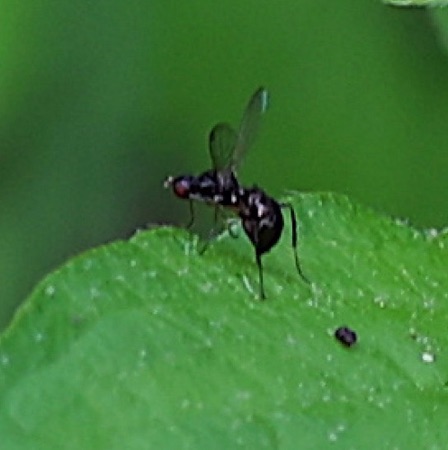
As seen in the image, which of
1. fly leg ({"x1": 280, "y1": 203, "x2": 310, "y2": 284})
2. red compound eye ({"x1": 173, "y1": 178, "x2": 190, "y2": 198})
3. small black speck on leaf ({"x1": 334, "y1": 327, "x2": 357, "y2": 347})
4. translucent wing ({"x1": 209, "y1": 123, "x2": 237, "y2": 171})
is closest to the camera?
small black speck on leaf ({"x1": 334, "y1": 327, "x2": 357, "y2": 347})

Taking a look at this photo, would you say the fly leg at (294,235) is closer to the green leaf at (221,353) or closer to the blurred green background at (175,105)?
the green leaf at (221,353)

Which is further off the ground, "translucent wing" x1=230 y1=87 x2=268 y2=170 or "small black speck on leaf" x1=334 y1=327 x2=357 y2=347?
"translucent wing" x1=230 y1=87 x2=268 y2=170

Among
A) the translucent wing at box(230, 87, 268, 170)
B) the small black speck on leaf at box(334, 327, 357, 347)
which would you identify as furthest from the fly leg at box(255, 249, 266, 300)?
the translucent wing at box(230, 87, 268, 170)

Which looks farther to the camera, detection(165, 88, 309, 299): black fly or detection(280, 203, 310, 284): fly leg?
detection(165, 88, 309, 299): black fly

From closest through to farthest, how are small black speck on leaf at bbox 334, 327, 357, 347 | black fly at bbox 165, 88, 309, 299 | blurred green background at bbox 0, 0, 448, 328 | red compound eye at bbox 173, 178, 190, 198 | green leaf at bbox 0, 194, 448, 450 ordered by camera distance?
green leaf at bbox 0, 194, 448, 450 → small black speck on leaf at bbox 334, 327, 357, 347 → black fly at bbox 165, 88, 309, 299 → red compound eye at bbox 173, 178, 190, 198 → blurred green background at bbox 0, 0, 448, 328

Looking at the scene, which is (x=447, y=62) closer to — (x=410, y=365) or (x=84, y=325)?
(x=410, y=365)

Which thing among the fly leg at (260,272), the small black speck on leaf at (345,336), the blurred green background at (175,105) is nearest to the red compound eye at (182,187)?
the fly leg at (260,272)

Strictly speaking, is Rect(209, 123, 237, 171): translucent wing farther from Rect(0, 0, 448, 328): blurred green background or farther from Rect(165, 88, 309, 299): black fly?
Rect(0, 0, 448, 328): blurred green background

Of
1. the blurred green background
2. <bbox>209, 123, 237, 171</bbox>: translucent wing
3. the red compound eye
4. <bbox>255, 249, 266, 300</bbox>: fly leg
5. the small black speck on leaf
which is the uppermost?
<bbox>209, 123, 237, 171</bbox>: translucent wing
